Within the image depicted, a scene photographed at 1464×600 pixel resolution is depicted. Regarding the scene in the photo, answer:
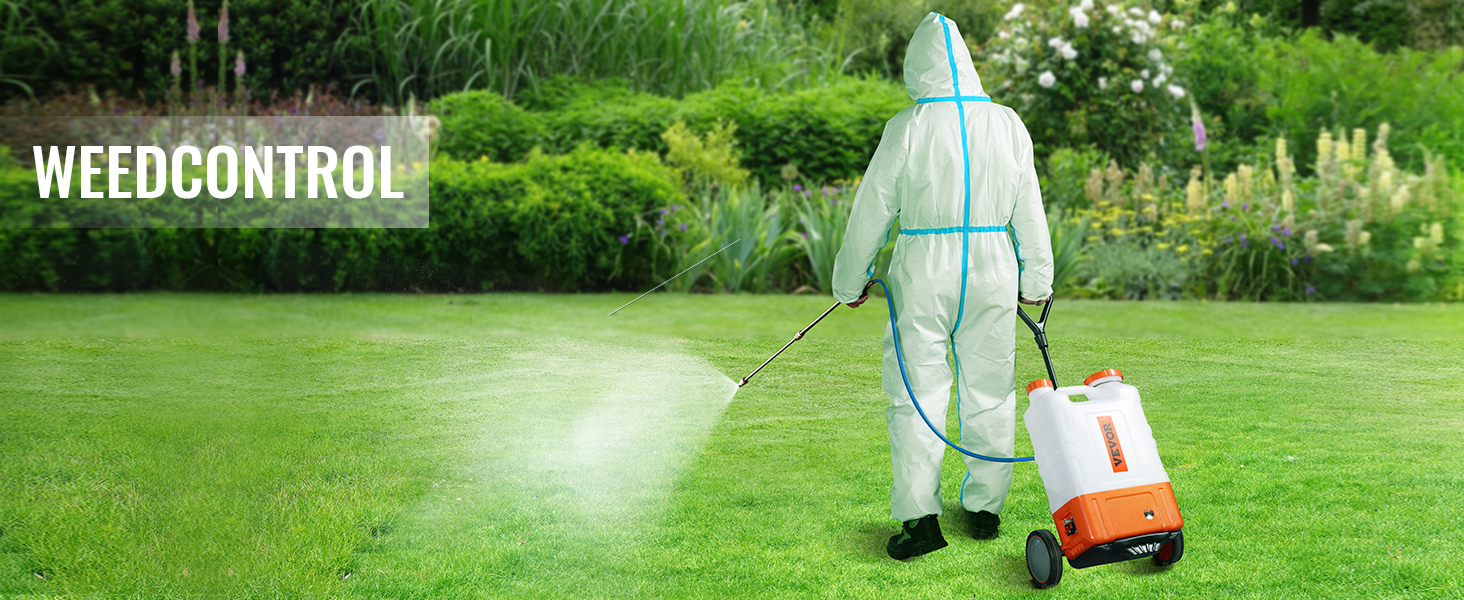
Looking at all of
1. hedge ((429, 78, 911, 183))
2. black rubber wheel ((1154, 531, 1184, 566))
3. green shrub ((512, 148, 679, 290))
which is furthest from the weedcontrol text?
black rubber wheel ((1154, 531, 1184, 566))

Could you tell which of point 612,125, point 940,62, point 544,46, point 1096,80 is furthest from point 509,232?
point 1096,80

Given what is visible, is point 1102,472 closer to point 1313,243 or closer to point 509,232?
point 509,232

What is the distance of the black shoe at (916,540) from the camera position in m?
3.52

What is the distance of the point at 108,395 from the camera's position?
4672 mm

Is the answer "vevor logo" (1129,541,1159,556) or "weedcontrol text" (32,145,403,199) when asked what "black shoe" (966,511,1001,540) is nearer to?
"vevor logo" (1129,541,1159,556)

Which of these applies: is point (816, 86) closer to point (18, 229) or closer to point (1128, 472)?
point (18, 229)

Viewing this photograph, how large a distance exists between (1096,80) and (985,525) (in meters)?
7.88

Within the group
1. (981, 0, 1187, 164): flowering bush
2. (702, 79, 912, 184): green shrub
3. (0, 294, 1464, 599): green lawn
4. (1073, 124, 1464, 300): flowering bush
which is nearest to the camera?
(0, 294, 1464, 599): green lawn

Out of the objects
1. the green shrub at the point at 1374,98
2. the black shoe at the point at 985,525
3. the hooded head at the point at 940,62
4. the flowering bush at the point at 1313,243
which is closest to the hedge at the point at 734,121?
the flowering bush at the point at 1313,243

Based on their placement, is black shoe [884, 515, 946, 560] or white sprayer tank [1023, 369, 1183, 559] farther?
black shoe [884, 515, 946, 560]

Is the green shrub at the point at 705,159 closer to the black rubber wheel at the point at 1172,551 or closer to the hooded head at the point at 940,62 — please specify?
the hooded head at the point at 940,62

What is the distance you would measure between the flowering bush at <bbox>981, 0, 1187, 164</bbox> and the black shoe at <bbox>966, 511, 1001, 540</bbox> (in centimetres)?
732

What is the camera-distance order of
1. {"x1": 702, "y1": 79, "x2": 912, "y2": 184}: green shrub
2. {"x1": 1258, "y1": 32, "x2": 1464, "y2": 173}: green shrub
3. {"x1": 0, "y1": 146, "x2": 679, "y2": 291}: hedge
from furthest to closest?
{"x1": 1258, "y1": 32, "x2": 1464, "y2": 173}: green shrub → {"x1": 702, "y1": 79, "x2": 912, "y2": 184}: green shrub → {"x1": 0, "y1": 146, "x2": 679, "y2": 291}: hedge

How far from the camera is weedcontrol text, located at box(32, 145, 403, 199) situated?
7.20 m
